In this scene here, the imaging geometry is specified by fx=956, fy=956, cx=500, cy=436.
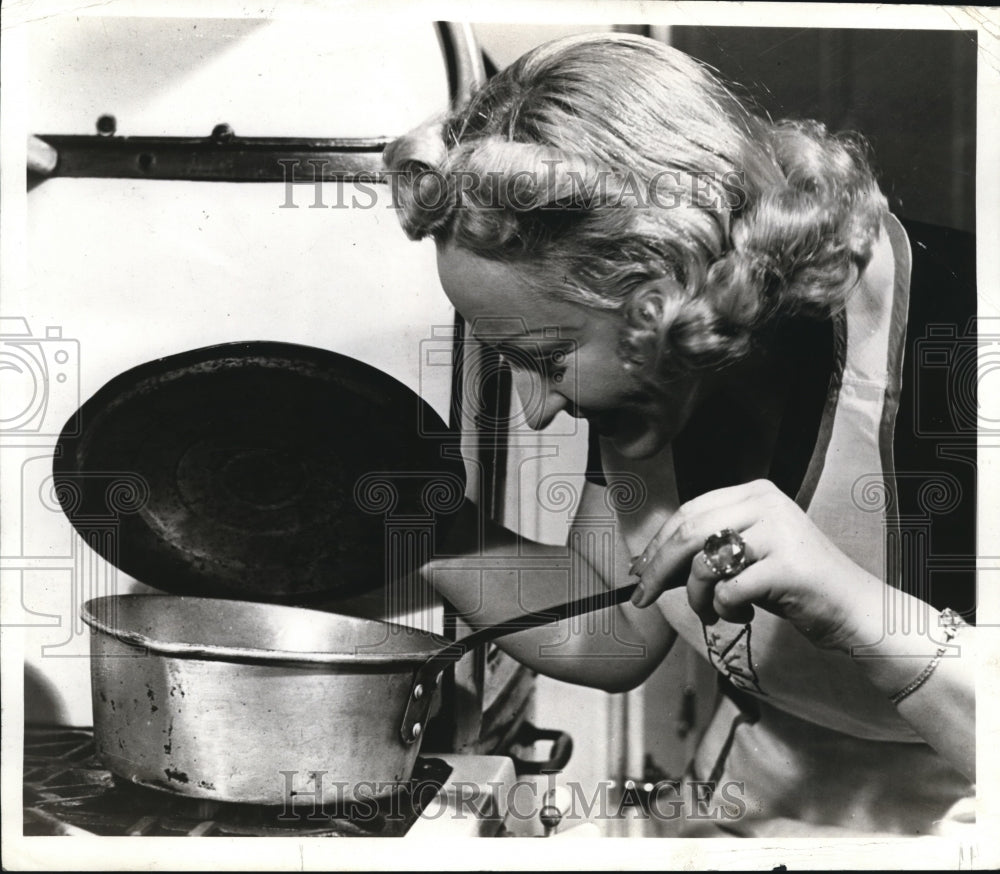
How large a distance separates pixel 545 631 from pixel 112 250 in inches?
26.1

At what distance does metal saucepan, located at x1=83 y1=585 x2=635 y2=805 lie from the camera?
1021 mm

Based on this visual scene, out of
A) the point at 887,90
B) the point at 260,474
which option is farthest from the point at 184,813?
the point at 887,90

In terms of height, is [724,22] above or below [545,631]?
above

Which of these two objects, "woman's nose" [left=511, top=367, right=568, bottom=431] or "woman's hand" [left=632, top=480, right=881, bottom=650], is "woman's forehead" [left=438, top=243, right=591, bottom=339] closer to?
"woman's nose" [left=511, top=367, right=568, bottom=431]

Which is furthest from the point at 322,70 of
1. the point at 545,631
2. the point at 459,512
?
the point at 545,631

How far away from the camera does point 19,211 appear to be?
1.11 m

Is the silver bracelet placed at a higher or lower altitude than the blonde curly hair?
lower

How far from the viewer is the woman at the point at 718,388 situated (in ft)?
3.43

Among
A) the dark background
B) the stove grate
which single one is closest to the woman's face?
the dark background

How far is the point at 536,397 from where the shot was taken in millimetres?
1089

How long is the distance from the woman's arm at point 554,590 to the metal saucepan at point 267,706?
16mm

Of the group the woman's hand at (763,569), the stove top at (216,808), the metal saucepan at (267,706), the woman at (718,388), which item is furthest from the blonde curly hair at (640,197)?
the stove top at (216,808)

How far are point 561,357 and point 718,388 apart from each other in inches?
7.2

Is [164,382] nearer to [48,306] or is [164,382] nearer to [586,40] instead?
[48,306]
